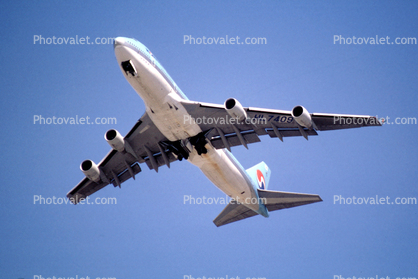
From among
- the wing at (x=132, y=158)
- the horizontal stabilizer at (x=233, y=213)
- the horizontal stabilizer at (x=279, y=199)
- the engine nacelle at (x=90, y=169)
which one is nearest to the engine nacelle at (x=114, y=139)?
the wing at (x=132, y=158)

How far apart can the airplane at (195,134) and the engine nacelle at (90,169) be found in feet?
0.22

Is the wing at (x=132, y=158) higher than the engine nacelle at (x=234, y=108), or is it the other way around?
the engine nacelle at (x=234, y=108)

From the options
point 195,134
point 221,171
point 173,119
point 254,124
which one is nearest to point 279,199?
point 221,171

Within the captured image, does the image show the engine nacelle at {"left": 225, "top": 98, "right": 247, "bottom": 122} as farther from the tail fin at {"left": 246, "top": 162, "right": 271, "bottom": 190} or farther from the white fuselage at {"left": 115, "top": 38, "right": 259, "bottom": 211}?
the tail fin at {"left": 246, "top": 162, "right": 271, "bottom": 190}

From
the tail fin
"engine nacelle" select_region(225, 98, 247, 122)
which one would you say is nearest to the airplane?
"engine nacelle" select_region(225, 98, 247, 122)

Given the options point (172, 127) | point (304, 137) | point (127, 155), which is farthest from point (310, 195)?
point (127, 155)

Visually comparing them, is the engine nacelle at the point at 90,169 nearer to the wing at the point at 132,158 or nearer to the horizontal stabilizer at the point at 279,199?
the wing at the point at 132,158

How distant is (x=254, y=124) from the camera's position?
2800 centimetres

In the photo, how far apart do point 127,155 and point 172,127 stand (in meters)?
5.64

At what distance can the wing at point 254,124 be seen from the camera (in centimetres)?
2567

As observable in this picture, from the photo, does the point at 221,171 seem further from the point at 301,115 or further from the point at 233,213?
the point at 301,115

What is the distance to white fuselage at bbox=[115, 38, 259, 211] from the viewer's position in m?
25.5

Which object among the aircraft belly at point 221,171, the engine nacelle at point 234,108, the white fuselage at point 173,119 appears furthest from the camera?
the aircraft belly at point 221,171

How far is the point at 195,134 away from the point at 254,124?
13.1 ft
